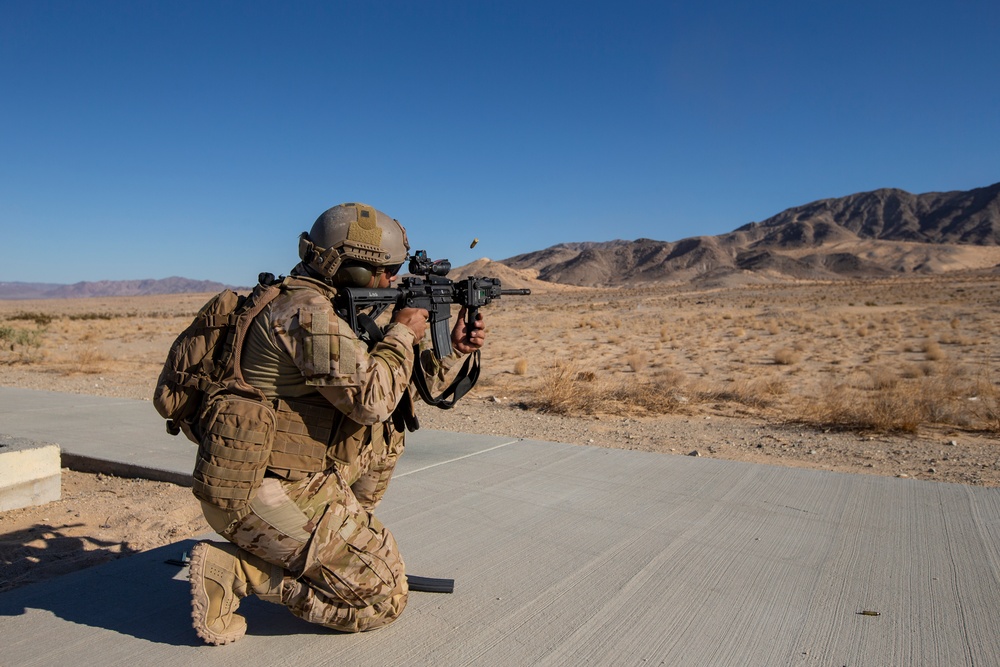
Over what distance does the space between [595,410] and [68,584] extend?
6.50 meters

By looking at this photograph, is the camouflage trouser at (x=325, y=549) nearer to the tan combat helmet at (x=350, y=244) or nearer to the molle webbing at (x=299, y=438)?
the molle webbing at (x=299, y=438)

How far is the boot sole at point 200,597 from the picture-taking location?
2.29m

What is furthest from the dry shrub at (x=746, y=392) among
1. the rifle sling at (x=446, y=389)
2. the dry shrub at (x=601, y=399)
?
the rifle sling at (x=446, y=389)

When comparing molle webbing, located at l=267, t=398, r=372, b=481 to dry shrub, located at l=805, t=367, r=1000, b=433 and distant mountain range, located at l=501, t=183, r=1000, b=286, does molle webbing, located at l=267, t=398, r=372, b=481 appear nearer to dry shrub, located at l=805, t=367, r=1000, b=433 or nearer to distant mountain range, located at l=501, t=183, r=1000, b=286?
dry shrub, located at l=805, t=367, r=1000, b=433

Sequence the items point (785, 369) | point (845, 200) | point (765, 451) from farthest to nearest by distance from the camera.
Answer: point (845, 200) → point (785, 369) → point (765, 451)

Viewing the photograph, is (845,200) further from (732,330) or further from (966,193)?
(732,330)

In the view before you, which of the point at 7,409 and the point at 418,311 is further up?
the point at 418,311

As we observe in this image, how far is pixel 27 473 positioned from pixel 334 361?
3.40m

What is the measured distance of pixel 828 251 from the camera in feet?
415

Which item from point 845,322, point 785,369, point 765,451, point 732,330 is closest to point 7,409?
point 765,451

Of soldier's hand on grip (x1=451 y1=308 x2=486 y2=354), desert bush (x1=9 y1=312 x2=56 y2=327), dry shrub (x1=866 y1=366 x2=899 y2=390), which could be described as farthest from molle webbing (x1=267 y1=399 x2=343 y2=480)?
desert bush (x1=9 y1=312 x2=56 y2=327)

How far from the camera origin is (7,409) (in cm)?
741

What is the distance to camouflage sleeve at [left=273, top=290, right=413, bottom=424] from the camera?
2262mm

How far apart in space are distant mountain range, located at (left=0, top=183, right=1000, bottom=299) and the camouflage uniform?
83553 mm
